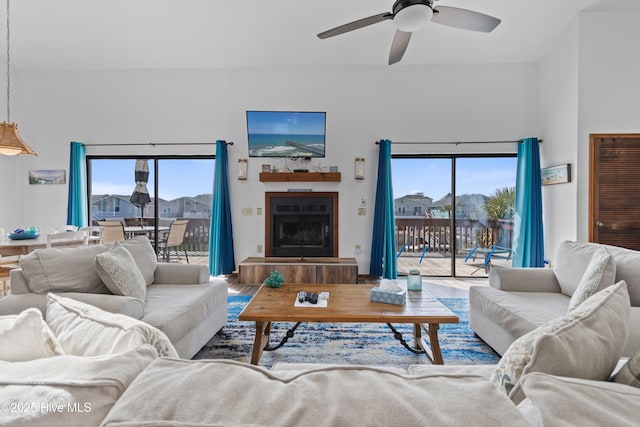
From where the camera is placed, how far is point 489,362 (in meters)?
2.18

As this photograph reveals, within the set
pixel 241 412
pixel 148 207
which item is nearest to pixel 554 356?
pixel 241 412

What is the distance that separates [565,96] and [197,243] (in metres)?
5.62

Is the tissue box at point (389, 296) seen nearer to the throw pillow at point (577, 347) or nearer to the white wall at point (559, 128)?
the throw pillow at point (577, 347)

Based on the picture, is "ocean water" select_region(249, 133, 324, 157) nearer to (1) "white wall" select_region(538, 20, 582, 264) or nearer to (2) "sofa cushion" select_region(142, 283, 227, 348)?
(2) "sofa cushion" select_region(142, 283, 227, 348)

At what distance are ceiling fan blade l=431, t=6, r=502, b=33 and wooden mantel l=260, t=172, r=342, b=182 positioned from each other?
2.36m

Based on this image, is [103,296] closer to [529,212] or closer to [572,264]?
[572,264]

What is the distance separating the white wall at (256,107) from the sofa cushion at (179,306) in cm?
219

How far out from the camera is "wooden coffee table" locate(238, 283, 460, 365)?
192 cm

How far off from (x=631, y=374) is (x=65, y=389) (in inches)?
48.6

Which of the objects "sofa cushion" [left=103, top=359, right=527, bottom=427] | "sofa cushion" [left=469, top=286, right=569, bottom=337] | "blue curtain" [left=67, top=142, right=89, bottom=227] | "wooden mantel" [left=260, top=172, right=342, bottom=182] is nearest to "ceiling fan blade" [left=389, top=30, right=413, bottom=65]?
"wooden mantel" [left=260, top=172, right=342, bottom=182]

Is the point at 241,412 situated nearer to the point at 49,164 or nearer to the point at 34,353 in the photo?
the point at 34,353

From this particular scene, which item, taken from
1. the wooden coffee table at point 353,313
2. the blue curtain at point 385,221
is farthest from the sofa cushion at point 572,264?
the blue curtain at point 385,221

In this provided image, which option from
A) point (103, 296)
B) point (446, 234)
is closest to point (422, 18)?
point (103, 296)

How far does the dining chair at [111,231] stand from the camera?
4.46 meters
